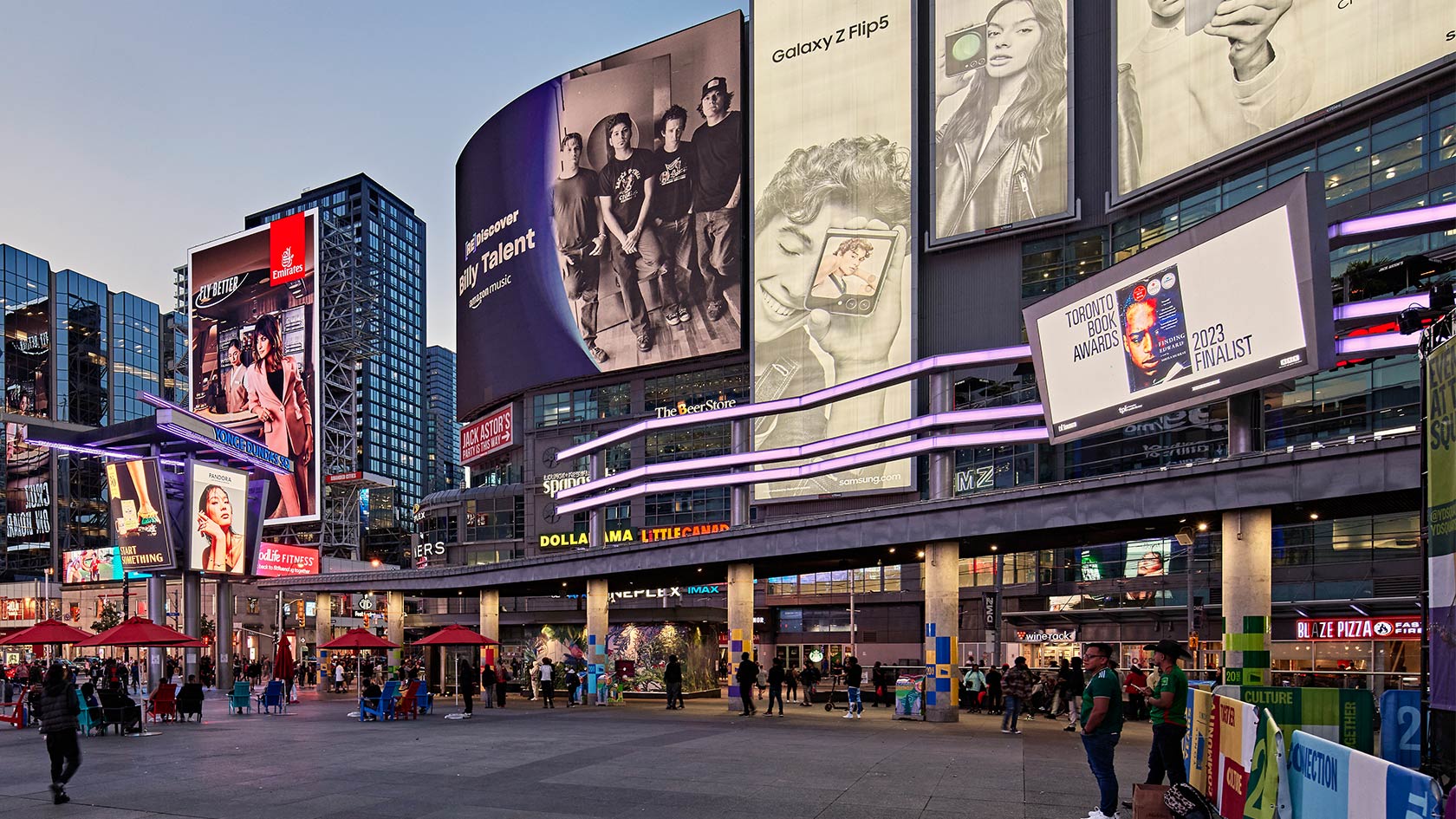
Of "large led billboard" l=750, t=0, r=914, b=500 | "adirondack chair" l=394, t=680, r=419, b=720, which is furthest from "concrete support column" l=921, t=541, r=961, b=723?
"large led billboard" l=750, t=0, r=914, b=500

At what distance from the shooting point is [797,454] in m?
43.3

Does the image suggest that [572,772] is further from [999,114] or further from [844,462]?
[999,114]

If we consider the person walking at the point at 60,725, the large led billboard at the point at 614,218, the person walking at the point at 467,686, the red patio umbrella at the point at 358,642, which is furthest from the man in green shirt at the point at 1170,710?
the large led billboard at the point at 614,218

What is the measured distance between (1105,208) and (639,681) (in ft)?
114

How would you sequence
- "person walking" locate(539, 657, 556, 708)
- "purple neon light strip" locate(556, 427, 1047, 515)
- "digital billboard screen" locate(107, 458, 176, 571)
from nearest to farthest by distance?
"purple neon light strip" locate(556, 427, 1047, 515) < "person walking" locate(539, 657, 556, 708) < "digital billboard screen" locate(107, 458, 176, 571)

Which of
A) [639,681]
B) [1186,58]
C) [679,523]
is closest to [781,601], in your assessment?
[679,523]

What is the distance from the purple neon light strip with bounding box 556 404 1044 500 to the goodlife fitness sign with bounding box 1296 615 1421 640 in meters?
15.0

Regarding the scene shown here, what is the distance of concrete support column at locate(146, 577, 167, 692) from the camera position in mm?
43344

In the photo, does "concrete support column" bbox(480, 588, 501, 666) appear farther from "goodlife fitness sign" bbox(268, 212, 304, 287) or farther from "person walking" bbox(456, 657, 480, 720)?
"goodlife fitness sign" bbox(268, 212, 304, 287)

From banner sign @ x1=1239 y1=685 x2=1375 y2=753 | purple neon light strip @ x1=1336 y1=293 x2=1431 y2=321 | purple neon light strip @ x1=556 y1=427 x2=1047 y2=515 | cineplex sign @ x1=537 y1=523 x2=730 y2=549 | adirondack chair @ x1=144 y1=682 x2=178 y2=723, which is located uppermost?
purple neon light strip @ x1=1336 y1=293 x2=1431 y2=321

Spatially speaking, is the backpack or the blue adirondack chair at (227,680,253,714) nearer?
the backpack

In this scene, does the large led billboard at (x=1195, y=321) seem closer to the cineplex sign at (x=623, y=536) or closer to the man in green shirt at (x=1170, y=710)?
the man in green shirt at (x=1170, y=710)

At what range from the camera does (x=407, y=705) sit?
30875 mm

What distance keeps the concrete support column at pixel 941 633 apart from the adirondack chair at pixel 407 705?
14401 mm
